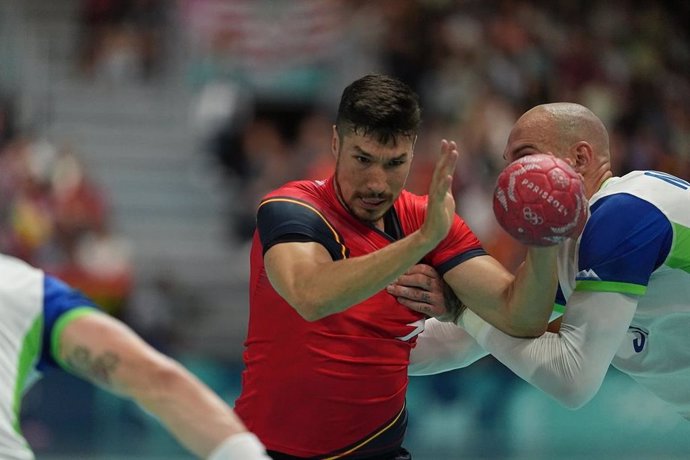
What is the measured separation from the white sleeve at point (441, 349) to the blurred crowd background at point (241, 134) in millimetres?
6935

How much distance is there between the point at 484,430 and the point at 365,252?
828 centimetres

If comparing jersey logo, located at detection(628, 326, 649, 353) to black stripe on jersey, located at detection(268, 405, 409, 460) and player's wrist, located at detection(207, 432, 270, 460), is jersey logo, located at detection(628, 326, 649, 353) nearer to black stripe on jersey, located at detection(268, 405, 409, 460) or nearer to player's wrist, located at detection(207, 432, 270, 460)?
black stripe on jersey, located at detection(268, 405, 409, 460)

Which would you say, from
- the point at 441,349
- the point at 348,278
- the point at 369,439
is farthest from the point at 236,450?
the point at 441,349

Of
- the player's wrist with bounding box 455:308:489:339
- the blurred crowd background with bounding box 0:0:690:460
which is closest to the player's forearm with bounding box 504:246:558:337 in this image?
the player's wrist with bounding box 455:308:489:339

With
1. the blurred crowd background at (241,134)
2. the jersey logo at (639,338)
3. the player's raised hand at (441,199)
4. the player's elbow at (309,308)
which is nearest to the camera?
the player's raised hand at (441,199)

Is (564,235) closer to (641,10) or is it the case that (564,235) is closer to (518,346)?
(518,346)

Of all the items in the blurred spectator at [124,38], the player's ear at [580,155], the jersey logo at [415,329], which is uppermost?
the player's ear at [580,155]

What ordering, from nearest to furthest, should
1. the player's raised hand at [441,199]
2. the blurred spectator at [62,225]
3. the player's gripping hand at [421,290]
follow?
the player's raised hand at [441,199] → the player's gripping hand at [421,290] → the blurred spectator at [62,225]

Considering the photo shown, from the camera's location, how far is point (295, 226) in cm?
484

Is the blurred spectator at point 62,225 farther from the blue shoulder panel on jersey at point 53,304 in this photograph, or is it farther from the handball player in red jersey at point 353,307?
the blue shoulder panel on jersey at point 53,304

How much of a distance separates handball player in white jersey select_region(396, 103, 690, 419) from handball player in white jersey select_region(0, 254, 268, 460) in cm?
202

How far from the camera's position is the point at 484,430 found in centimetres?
1286

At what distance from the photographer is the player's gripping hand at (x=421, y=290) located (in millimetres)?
5031

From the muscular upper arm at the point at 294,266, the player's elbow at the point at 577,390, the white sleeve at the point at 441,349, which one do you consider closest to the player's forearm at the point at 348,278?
the muscular upper arm at the point at 294,266
